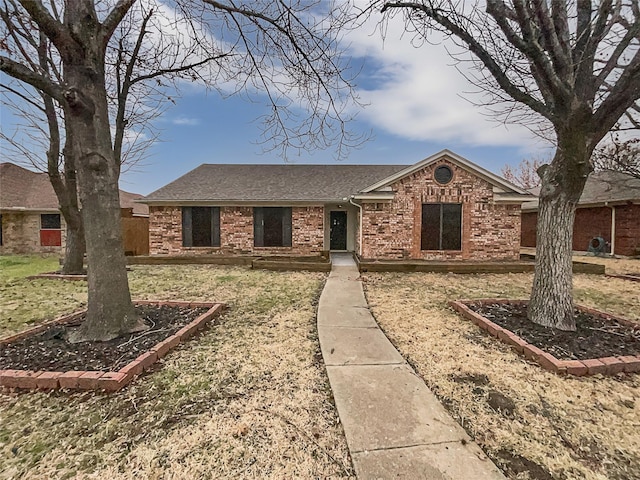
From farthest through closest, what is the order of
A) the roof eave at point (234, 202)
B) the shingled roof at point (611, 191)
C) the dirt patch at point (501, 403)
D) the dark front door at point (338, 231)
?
the dark front door at point (338, 231) < the shingled roof at point (611, 191) < the roof eave at point (234, 202) < the dirt patch at point (501, 403)

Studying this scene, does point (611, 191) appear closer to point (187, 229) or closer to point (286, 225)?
point (286, 225)

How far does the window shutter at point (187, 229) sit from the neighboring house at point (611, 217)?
15.9 metres

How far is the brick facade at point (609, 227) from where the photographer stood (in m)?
14.3

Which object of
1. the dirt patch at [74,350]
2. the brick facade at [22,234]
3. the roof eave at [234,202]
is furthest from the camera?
the brick facade at [22,234]

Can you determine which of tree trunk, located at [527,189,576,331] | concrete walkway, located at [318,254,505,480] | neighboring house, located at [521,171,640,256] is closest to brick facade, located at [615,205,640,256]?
neighboring house, located at [521,171,640,256]

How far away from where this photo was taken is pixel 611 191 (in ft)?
52.0

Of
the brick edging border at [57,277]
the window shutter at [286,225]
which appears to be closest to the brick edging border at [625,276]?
the window shutter at [286,225]

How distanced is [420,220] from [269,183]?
7779 millimetres

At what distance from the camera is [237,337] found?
4.55 m

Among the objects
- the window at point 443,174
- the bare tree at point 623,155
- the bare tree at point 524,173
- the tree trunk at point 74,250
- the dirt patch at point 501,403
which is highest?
the bare tree at point 524,173

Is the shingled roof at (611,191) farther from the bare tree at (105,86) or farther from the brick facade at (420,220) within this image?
the bare tree at (105,86)

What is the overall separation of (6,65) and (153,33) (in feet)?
13.6

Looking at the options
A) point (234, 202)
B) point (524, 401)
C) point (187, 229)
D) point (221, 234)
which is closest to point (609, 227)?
point (524, 401)

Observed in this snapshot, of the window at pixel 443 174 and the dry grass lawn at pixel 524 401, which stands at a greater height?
the window at pixel 443 174
